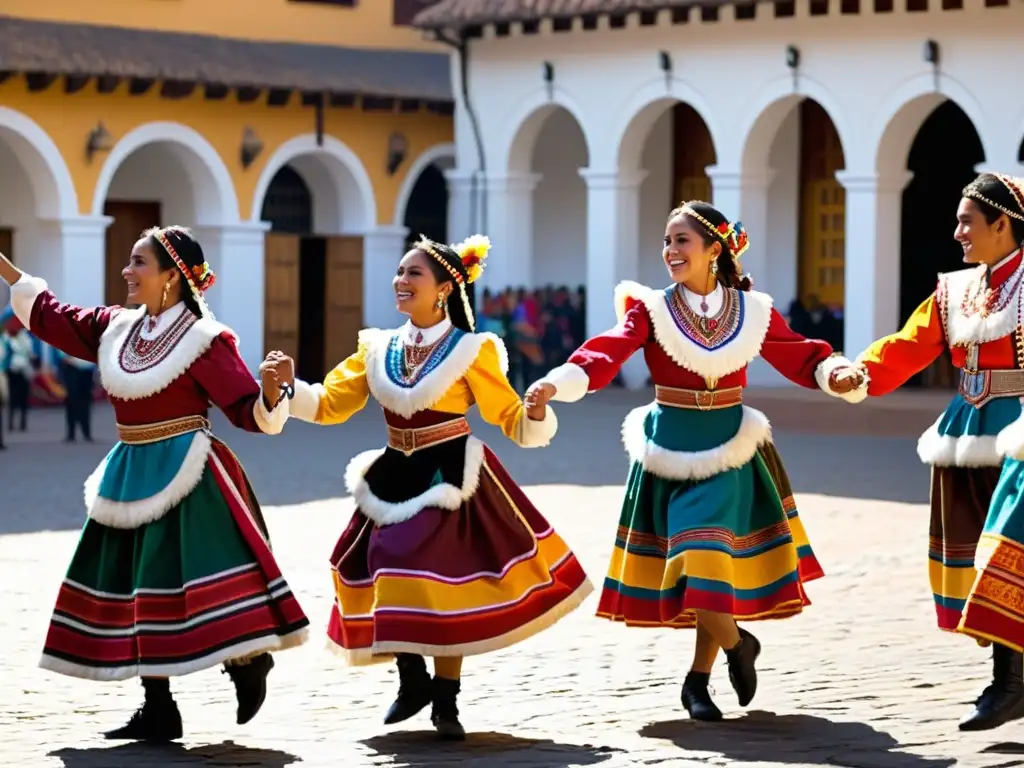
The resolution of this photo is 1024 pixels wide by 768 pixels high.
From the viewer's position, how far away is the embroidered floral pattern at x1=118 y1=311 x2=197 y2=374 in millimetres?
6980

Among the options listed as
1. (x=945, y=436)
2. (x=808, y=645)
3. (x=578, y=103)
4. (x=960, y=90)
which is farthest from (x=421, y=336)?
(x=578, y=103)

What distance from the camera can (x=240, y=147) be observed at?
24047mm

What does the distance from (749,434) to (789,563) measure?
430 millimetres

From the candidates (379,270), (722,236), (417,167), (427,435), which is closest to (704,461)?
(722,236)

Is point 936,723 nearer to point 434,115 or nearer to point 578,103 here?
point 578,103

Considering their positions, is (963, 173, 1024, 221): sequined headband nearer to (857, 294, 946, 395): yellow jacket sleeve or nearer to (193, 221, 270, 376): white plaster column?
(857, 294, 946, 395): yellow jacket sleeve

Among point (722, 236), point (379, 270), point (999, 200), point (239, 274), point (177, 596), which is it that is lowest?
point (177, 596)

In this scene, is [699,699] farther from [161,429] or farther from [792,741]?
[161,429]

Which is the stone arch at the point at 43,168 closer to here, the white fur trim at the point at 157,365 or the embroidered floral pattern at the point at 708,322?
the white fur trim at the point at 157,365

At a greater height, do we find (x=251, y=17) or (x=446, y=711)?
(x=251, y=17)

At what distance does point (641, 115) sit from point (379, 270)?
12.0ft

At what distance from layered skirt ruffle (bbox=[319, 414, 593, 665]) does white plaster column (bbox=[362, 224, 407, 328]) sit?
1811 centimetres

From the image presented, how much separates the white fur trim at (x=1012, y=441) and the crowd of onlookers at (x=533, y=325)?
17172 millimetres

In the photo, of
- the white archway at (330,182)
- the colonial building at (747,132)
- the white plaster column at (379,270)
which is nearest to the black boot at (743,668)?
the colonial building at (747,132)
